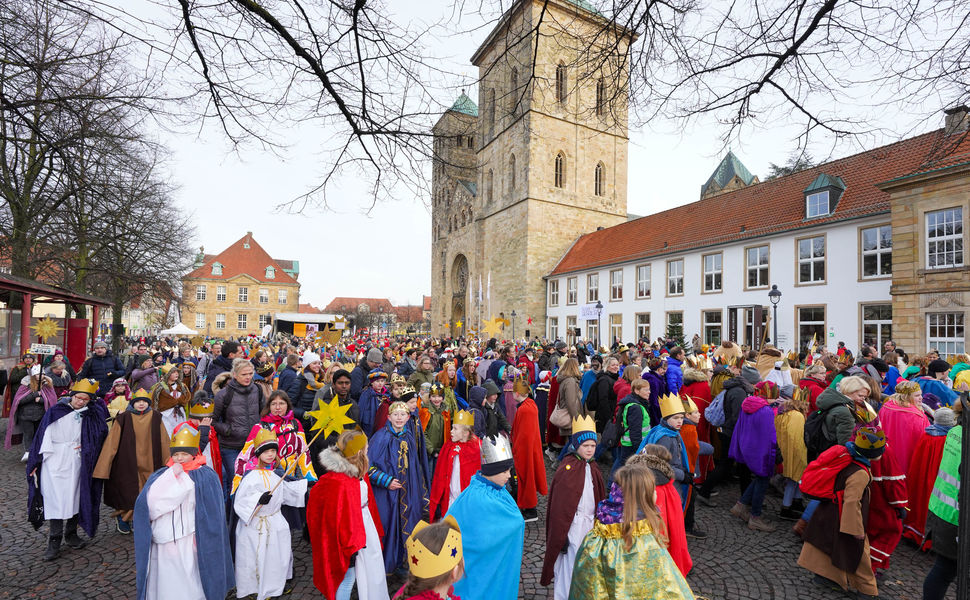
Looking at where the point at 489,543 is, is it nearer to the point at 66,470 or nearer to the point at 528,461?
the point at 528,461

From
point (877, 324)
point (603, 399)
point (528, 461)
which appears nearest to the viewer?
point (528, 461)

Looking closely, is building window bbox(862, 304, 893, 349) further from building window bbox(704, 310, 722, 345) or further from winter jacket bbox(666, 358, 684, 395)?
winter jacket bbox(666, 358, 684, 395)

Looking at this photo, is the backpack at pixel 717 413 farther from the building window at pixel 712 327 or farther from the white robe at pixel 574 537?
the building window at pixel 712 327

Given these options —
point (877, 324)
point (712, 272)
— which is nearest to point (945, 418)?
point (877, 324)

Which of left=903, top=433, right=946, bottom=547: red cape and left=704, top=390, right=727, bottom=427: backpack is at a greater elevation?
left=704, top=390, right=727, bottom=427: backpack

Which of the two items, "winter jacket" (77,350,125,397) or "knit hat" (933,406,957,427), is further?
"winter jacket" (77,350,125,397)

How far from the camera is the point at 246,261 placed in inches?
2255

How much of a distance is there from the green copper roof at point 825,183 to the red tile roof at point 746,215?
0.91 feet

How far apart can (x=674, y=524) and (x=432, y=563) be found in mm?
1973

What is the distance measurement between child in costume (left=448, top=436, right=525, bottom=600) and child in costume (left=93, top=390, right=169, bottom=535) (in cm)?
353

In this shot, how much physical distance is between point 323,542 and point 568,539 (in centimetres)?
182

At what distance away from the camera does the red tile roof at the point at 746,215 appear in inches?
656

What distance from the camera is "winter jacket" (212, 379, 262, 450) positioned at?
16.3ft

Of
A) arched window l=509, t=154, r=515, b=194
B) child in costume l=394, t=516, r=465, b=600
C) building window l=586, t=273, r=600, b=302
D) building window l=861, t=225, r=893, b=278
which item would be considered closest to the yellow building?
arched window l=509, t=154, r=515, b=194
